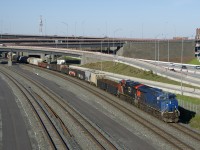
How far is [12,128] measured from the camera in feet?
130

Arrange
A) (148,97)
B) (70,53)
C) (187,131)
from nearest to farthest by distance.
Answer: (187,131) → (148,97) → (70,53)

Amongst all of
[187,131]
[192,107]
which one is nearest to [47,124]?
[187,131]

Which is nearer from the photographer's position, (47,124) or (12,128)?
(12,128)

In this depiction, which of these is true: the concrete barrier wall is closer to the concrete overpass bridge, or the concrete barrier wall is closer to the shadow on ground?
the concrete overpass bridge

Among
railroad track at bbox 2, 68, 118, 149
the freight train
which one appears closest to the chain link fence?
the freight train

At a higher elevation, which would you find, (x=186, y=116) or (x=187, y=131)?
(x=186, y=116)

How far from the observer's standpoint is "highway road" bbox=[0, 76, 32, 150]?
109 ft

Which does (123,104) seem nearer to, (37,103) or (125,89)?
(125,89)

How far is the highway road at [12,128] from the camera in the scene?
33375mm

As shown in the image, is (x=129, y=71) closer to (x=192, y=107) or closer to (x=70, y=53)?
(x=70, y=53)

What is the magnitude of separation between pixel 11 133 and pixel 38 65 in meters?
94.7

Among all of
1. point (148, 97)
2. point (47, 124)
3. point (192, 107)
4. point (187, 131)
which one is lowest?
point (187, 131)

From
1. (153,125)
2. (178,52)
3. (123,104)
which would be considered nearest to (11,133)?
(153,125)

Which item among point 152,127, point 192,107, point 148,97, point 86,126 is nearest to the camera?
point 152,127
